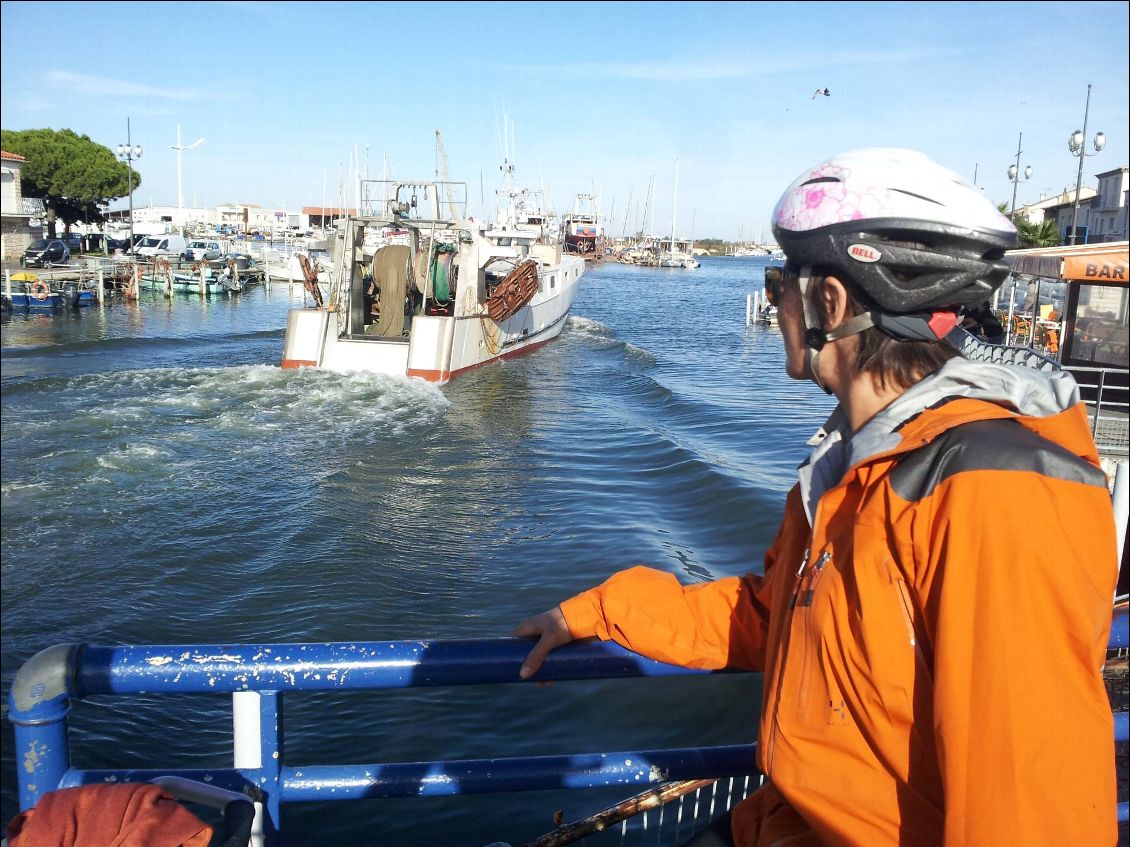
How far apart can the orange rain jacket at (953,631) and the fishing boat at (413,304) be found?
18956 mm

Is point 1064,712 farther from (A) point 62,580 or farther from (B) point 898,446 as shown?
(A) point 62,580

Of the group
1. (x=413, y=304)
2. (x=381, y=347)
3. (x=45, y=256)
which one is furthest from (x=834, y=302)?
(x=45, y=256)

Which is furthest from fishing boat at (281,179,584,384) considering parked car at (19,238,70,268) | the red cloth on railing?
parked car at (19,238,70,268)

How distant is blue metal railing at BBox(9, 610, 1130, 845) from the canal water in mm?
2711

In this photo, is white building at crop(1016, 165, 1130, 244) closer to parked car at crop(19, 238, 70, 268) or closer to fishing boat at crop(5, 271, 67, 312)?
fishing boat at crop(5, 271, 67, 312)

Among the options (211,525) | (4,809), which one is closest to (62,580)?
(211,525)

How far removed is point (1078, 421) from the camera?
1451 millimetres

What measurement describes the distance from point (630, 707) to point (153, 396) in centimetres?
1402

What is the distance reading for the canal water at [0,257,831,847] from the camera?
20.9 ft

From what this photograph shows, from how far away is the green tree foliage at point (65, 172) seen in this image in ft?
174

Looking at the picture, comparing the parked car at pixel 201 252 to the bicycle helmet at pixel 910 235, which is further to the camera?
the parked car at pixel 201 252

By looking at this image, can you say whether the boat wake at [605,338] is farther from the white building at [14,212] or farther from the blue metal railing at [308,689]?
the blue metal railing at [308,689]

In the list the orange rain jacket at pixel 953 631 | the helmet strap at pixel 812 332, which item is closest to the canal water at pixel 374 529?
the orange rain jacket at pixel 953 631

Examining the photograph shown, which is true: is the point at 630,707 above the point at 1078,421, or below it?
below
